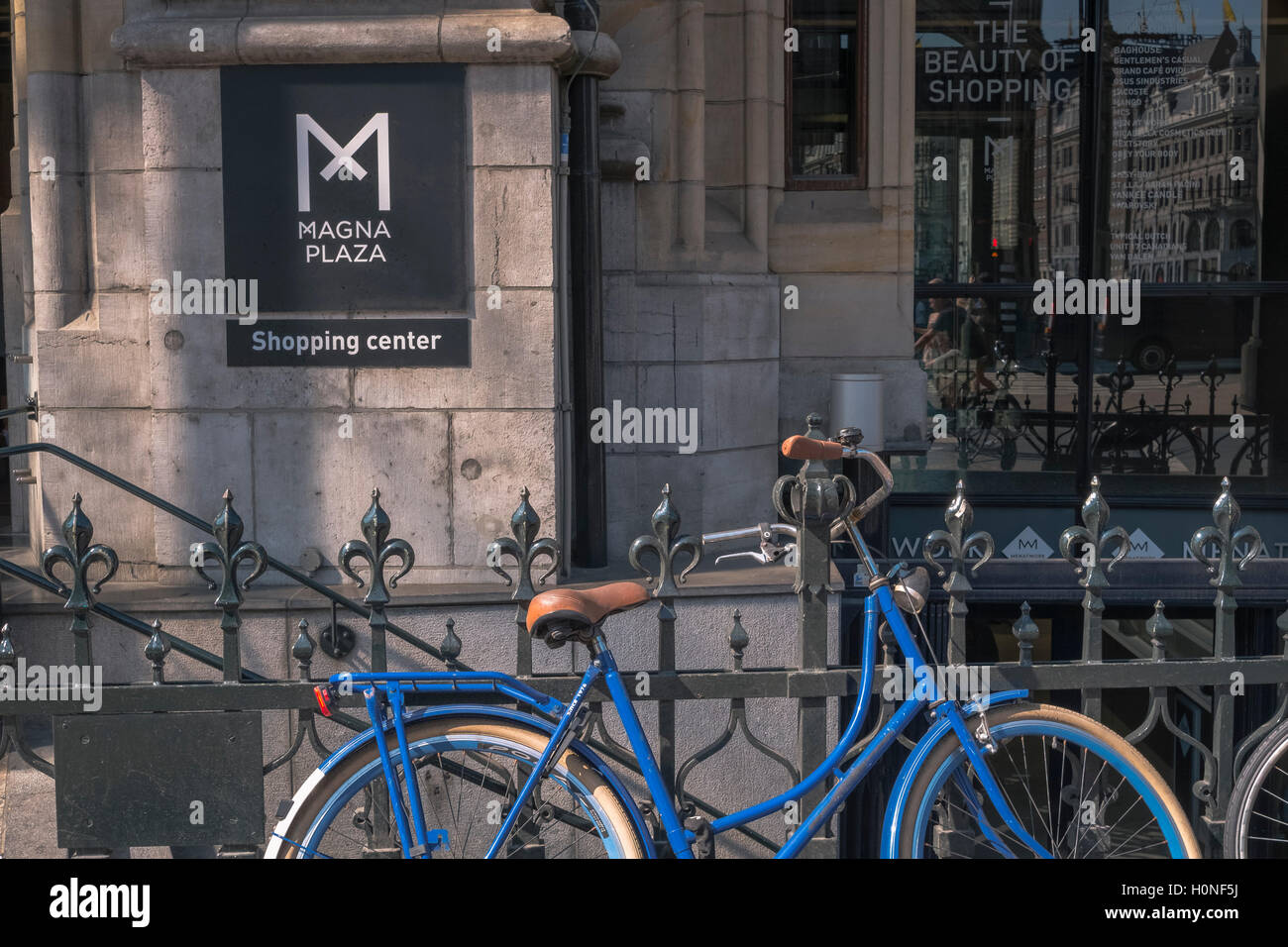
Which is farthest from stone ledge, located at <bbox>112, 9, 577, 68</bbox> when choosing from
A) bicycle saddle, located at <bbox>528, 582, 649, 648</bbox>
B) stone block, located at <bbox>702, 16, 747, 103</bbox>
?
bicycle saddle, located at <bbox>528, 582, 649, 648</bbox>

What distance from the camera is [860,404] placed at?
802cm

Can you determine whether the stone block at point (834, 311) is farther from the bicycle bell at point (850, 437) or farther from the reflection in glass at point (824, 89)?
the bicycle bell at point (850, 437)

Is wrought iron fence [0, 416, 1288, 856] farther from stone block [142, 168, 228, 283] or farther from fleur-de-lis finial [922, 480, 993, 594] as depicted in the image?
stone block [142, 168, 228, 283]

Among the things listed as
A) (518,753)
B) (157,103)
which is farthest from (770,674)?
(157,103)

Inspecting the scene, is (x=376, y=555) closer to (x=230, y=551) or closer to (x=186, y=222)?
(x=230, y=551)

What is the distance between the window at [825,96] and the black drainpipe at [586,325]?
1937 mm

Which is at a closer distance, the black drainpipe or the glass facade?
the black drainpipe

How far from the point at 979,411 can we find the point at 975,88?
2083 millimetres

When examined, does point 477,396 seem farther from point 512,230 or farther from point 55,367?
point 55,367

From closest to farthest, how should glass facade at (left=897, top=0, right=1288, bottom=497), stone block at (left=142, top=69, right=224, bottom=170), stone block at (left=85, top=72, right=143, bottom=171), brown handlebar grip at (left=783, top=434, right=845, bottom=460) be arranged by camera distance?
brown handlebar grip at (left=783, top=434, right=845, bottom=460), stone block at (left=142, top=69, right=224, bottom=170), stone block at (left=85, top=72, right=143, bottom=171), glass facade at (left=897, top=0, right=1288, bottom=497)

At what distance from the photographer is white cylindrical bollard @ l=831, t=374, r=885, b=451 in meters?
8.02

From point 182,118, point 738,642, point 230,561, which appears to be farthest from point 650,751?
point 182,118

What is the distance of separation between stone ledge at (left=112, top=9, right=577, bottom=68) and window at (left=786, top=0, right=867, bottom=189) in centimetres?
257

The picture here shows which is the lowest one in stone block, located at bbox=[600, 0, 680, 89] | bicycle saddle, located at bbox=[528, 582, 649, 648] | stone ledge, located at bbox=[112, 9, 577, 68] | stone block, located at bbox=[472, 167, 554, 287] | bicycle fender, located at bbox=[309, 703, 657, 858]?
bicycle fender, located at bbox=[309, 703, 657, 858]
